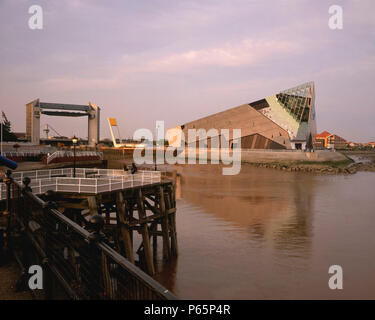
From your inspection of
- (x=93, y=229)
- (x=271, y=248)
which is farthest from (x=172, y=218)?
(x=93, y=229)

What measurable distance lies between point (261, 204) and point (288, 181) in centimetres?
1864

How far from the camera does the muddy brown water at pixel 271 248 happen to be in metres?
12.0

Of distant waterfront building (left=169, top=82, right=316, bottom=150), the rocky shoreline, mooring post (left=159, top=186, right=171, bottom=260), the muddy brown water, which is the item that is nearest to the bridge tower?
distant waterfront building (left=169, top=82, right=316, bottom=150)

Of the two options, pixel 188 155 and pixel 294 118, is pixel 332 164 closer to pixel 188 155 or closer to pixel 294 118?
pixel 294 118

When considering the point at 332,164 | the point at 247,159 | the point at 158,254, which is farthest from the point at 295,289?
the point at 247,159

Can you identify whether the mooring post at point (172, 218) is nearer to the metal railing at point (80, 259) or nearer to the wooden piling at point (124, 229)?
the wooden piling at point (124, 229)

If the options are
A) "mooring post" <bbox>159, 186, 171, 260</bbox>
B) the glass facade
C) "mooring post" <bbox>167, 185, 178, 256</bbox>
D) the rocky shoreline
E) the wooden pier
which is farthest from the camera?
the glass facade

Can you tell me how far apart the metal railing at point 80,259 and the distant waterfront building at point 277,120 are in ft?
236

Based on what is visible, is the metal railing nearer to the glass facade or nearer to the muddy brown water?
the muddy brown water

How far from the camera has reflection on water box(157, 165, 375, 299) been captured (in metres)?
12.1

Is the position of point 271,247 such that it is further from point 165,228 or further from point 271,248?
point 165,228

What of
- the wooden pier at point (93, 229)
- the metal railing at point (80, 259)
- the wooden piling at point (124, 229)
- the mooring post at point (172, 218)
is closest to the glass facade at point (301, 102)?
the mooring post at point (172, 218)

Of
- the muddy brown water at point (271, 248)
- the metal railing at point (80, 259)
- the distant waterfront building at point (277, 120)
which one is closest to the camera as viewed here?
the metal railing at point (80, 259)

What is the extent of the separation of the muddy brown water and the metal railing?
6.28m
